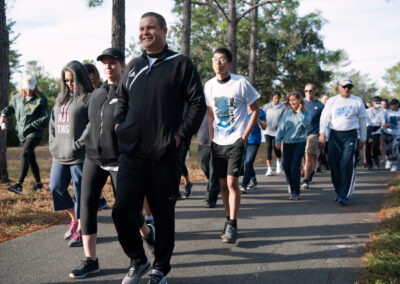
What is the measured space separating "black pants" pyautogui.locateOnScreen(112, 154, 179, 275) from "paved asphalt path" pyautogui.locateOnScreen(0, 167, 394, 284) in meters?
0.51

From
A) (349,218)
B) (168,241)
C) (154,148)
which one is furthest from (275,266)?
(349,218)

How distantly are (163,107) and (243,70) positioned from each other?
30.1 metres

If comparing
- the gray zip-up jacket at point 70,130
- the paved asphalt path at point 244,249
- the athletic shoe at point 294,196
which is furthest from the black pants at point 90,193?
the athletic shoe at point 294,196

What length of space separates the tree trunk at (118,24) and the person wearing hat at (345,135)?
483 centimetres

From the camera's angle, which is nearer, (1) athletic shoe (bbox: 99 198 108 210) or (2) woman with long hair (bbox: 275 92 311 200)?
(1) athletic shoe (bbox: 99 198 108 210)

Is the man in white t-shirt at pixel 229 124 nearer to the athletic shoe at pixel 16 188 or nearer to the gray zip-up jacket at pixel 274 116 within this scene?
the athletic shoe at pixel 16 188

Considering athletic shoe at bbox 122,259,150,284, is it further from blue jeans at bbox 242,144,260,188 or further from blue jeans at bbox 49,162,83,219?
blue jeans at bbox 242,144,260,188

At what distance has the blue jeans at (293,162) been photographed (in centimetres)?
754

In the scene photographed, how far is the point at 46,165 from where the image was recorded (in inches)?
528

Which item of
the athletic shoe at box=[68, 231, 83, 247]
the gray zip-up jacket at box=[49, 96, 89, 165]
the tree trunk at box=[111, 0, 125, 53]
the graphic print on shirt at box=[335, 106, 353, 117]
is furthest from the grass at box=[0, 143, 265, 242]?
the graphic print on shirt at box=[335, 106, 353, 117]

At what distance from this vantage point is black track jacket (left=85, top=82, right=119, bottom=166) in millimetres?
3486

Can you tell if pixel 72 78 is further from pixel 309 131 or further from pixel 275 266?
pixel 309 131

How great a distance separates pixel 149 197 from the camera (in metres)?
3.32

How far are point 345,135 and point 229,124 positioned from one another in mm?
3170
